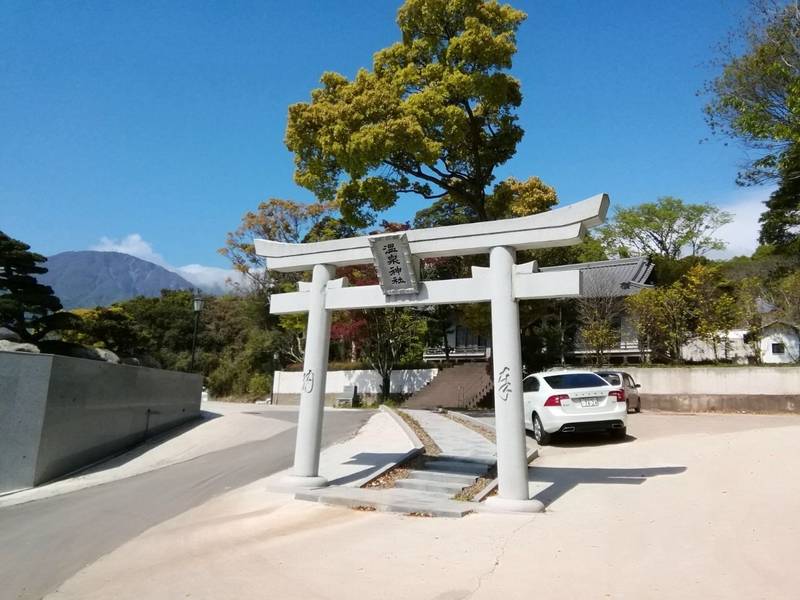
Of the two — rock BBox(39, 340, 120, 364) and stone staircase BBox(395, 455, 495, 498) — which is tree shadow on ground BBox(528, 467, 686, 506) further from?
rock BBox(39, 340, 120, 364)

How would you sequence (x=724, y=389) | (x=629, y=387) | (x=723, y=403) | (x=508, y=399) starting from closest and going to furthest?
(x=508, y=399), (x=629, y=387), (x=723, y=403), (x=724, y=389)

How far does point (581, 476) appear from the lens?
28.4 ft

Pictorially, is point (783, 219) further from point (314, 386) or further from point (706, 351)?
point (314, 386)

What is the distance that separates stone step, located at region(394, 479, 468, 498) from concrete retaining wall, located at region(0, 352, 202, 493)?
691 centimetres

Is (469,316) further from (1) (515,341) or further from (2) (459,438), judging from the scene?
(1) (515,341)

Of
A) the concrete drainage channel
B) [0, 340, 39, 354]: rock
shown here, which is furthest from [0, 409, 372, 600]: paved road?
[0, 340, 39, 354]: rock

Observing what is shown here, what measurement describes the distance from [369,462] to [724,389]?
1318 centimetres

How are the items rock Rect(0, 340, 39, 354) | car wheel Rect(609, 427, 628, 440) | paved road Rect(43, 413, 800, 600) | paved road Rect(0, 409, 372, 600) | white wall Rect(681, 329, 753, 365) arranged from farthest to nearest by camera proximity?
1. white wall Rect(681, 329, 753, 365)
2. rock Rect(0, 340, 39, 354)
3. car wheel Rect(609, 427, 628, 440)
4. paved road Rect(0, 409, 372, 600)
5. paved road Rect(43, 413, 800, 600)

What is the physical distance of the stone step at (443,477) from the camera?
27.2ft

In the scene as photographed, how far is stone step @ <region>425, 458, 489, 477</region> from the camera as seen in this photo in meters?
8.78

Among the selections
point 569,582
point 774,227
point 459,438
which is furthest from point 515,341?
point 774,227

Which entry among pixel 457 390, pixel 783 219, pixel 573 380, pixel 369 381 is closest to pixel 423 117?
pixel 573 380

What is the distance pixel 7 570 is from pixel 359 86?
46.5ft

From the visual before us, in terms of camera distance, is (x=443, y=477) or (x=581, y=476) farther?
(x=581, y=476)
